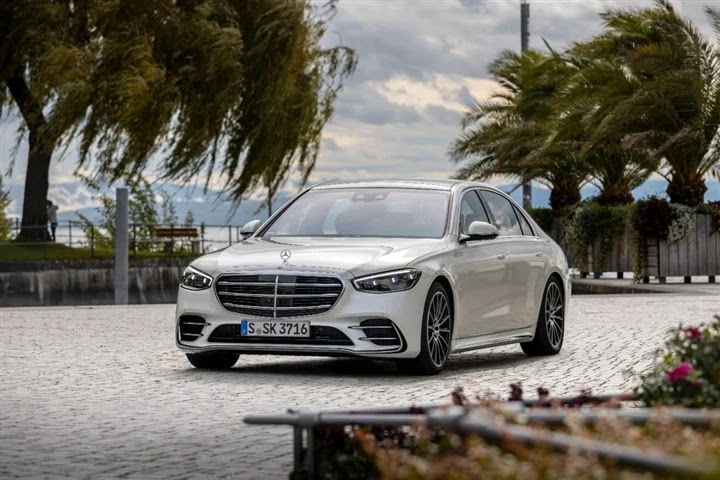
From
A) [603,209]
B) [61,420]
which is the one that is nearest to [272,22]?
[603,209]

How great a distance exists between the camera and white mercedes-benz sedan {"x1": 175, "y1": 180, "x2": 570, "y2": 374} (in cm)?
1262

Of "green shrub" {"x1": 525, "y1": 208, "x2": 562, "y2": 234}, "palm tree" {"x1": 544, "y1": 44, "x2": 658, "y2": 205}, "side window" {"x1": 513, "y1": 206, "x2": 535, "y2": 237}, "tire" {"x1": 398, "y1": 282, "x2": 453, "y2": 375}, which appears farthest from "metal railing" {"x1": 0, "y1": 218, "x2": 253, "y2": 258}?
"tire" {"x1": 398, "y1": 282, "x2": 453, "y2": 375}

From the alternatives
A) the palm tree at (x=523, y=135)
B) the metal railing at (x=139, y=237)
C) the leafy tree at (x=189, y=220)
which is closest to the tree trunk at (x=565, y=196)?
the palm tree at (x=523, y=135)

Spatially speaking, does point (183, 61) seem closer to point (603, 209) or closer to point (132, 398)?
point (603, 209)

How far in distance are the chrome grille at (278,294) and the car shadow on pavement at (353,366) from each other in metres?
0.82

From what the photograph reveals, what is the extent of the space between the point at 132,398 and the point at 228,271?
71.8 inches

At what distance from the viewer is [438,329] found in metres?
13.1

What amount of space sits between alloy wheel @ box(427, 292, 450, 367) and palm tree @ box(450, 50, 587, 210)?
30370 mm

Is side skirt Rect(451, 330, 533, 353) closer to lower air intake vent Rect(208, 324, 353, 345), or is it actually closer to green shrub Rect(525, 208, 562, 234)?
lower air intake vent Rect(208, 324, 353, 345)

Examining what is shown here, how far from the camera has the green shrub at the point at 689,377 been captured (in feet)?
24.7

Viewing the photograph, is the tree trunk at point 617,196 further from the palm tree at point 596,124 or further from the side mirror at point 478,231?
the side mirror at point 478,231

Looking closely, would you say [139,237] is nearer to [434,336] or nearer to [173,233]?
[173,233]

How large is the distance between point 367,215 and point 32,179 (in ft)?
127

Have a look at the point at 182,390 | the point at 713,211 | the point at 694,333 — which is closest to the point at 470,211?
the point at 182,390
